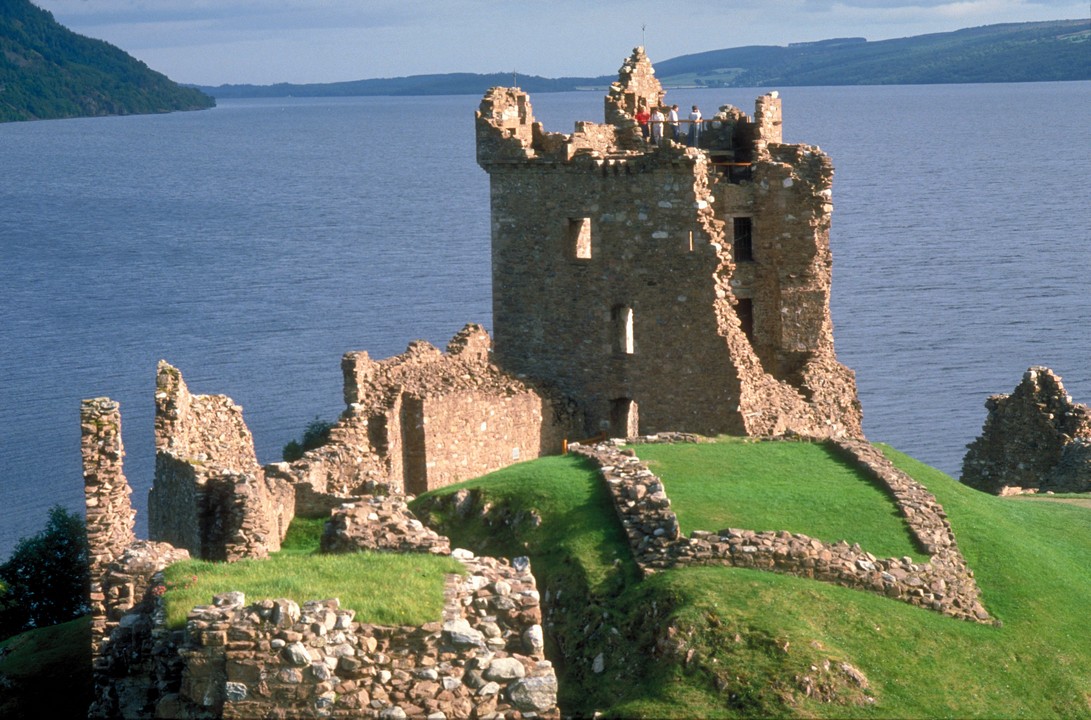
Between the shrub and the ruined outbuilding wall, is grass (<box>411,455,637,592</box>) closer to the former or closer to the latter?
the ruined outbuilding wall

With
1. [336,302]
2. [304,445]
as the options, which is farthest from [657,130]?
[336,302]

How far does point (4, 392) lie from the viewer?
311 ft

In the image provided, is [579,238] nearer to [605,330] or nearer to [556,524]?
[605,330]

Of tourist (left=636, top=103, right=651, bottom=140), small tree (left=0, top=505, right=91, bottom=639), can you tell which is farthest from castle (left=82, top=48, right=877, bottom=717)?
small tree (left=0, top=505, right=91, bottom=639)

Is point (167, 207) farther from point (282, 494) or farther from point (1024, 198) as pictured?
point (282, 494)

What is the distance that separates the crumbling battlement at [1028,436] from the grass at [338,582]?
82.3 feet

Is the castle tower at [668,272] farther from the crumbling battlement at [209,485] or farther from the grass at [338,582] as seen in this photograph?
the grass at [338,582]

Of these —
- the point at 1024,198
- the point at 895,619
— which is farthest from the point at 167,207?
the point at 895,619

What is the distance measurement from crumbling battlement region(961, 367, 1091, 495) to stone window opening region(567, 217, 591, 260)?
1181 cm

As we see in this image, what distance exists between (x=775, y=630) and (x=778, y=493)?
6.48m

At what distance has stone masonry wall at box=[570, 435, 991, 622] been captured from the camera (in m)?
27.3

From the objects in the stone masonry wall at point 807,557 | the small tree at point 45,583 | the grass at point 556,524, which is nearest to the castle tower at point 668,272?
the grass at point 556,524

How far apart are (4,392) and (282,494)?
6558 cm

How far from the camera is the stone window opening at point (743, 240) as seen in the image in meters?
44.5
